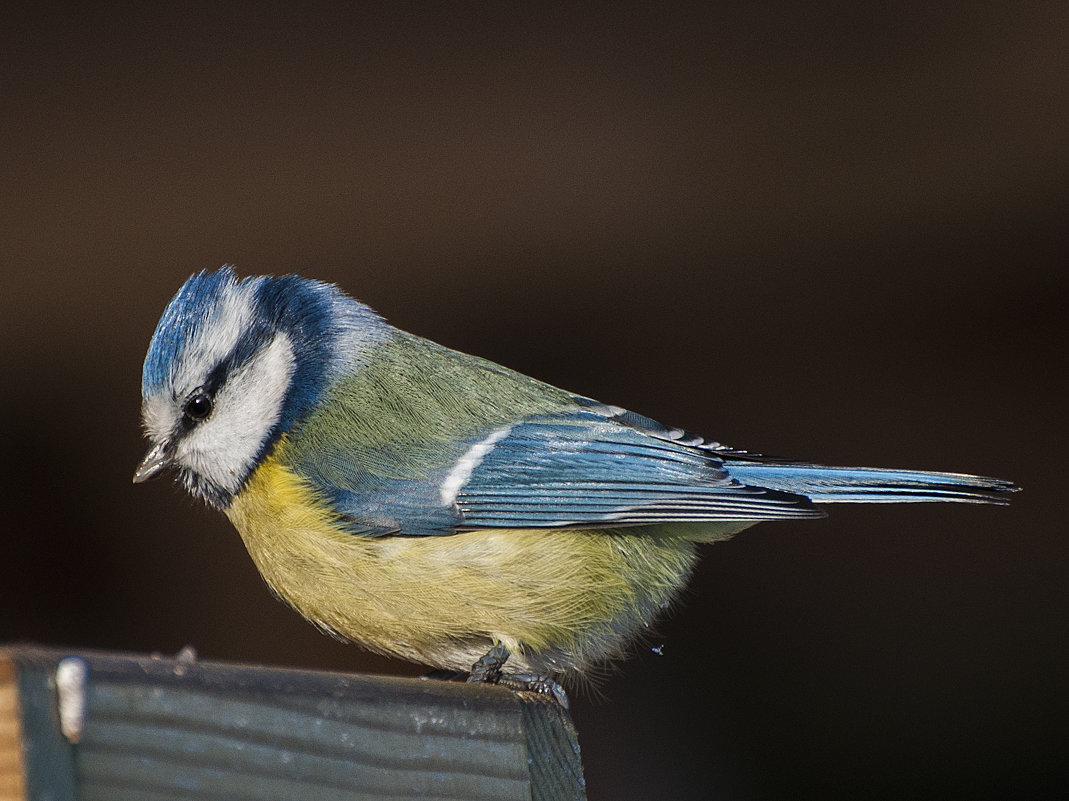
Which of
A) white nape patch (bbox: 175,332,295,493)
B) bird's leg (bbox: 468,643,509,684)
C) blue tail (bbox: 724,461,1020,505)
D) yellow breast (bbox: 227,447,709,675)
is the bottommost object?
bird's leg (bbox: 468,643,509,684)

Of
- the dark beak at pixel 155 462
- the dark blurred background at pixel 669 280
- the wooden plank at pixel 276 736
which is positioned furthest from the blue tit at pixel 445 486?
the wooden plank at pixel 276 736

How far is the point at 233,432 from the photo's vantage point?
79.2 inches

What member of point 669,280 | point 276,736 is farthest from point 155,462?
point 669,280

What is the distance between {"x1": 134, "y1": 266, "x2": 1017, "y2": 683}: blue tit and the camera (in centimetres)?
181

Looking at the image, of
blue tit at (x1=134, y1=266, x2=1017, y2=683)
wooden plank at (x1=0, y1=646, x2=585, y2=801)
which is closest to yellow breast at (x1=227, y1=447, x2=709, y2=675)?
blue tit at (x1=134, y1=266, x2=1017, y2=683)

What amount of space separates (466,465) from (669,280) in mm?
1496

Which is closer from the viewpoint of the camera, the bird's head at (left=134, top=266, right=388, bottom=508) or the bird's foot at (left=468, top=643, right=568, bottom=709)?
the bird's foot at (left=468, top=643, right=568, bottom=709)

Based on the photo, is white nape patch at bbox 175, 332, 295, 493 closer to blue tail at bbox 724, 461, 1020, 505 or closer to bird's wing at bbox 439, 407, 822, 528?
bird's wing at bbox 439, 407, 822, 528

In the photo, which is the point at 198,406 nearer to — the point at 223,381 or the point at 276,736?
the point at 223,381

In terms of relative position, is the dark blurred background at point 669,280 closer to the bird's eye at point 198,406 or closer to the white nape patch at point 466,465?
the white nape patch at point 466,465

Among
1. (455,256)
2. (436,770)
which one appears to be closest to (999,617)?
(455,256)

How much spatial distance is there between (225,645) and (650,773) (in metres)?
1.34

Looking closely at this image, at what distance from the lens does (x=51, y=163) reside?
2705mm

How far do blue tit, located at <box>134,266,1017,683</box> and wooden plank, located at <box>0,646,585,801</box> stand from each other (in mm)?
375
